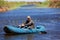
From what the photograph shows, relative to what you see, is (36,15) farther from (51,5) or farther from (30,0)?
(30,0)

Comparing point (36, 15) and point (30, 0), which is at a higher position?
point (30, 0)

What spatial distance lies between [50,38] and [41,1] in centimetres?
769

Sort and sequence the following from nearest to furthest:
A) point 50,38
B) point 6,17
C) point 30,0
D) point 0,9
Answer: point 50,38 < point 30,0 < point 6,17 < point 0,9

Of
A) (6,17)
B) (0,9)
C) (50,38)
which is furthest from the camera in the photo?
(0,9)

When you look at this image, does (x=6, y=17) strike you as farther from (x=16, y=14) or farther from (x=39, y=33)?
(x=39, y=33)

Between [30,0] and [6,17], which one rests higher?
[30,0]

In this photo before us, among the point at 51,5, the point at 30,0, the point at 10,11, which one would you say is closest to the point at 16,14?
the point at 10,11

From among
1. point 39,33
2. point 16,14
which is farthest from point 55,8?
point 39,33

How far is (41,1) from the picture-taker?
1731 cm

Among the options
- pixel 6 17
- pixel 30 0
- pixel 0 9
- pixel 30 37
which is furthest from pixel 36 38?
pixel 0 9

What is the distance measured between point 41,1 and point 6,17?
3091 millimetres

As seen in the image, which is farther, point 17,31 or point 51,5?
point 51,5

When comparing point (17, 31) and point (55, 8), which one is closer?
point (17, 31)

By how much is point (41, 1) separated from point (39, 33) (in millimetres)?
7065
